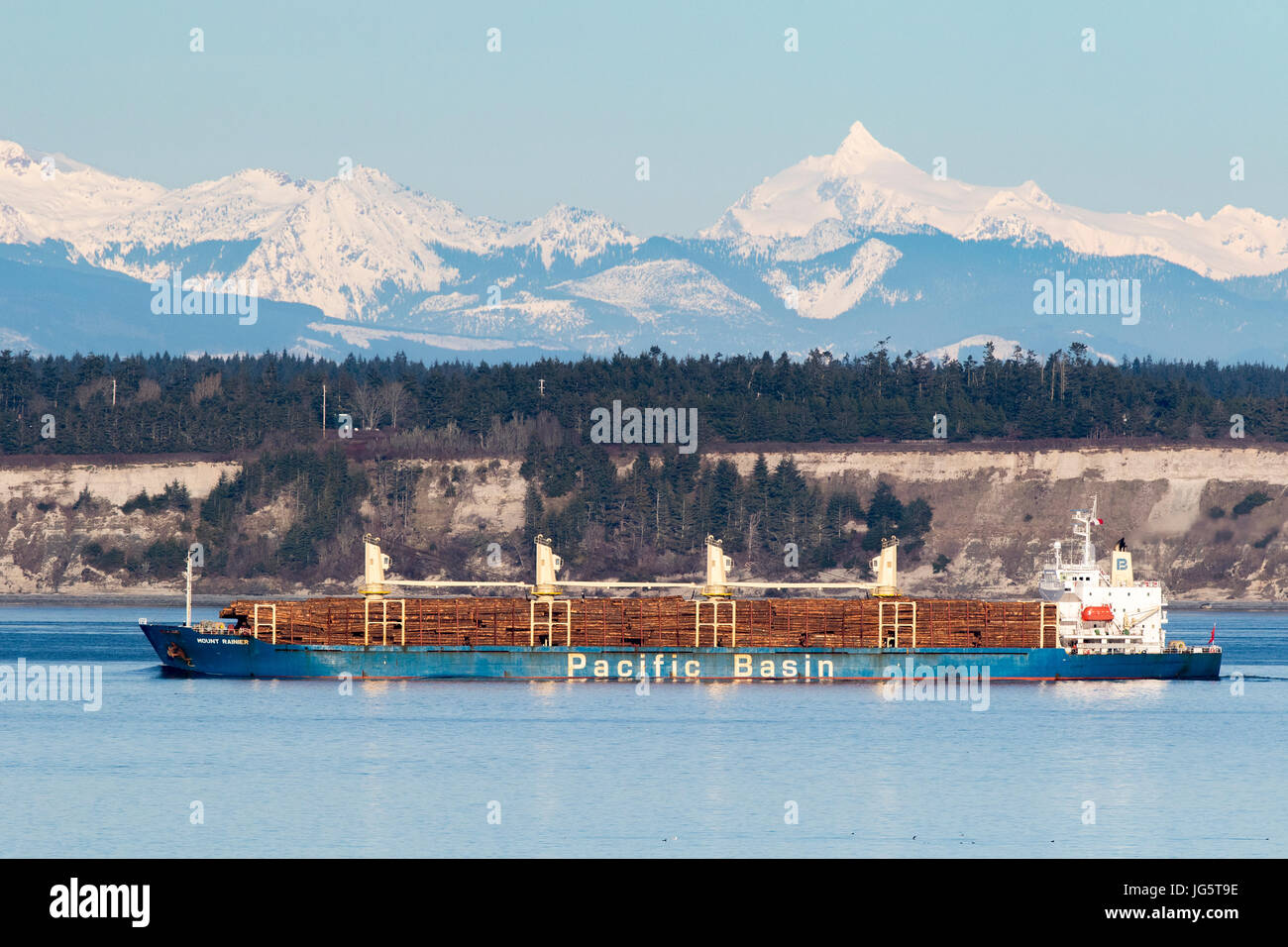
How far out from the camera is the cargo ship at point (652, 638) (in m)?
93.6

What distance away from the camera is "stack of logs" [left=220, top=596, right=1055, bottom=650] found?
9406 cm

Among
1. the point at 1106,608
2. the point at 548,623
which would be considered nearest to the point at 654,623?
the point at 548,623

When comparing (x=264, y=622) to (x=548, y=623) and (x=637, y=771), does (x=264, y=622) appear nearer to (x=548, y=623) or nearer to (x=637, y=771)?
(x=548, y=623)

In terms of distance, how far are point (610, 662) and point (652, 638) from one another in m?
2.36

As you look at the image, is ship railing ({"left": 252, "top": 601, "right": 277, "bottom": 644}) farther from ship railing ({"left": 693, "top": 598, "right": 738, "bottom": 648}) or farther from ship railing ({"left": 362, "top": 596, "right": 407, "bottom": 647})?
ship railing ({"left": 693, "top": 598, "right": 738, "bottom": 648})

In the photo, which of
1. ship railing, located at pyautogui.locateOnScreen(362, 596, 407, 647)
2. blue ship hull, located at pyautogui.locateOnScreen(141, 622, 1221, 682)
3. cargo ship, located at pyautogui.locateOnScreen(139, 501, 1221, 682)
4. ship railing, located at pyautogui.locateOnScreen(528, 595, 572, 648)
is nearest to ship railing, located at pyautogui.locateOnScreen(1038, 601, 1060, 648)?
cargo ship, located at pyautogui.locateOnScreen(139, 501, 1221, 682)

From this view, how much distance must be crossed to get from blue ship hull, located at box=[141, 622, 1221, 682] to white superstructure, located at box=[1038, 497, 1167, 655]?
8.03 ft

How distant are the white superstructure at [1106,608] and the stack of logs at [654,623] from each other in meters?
2.02

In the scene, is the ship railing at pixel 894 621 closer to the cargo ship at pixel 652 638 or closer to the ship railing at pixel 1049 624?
the cargo ship at pixel 652 638

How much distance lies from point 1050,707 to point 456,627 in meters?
28.6
